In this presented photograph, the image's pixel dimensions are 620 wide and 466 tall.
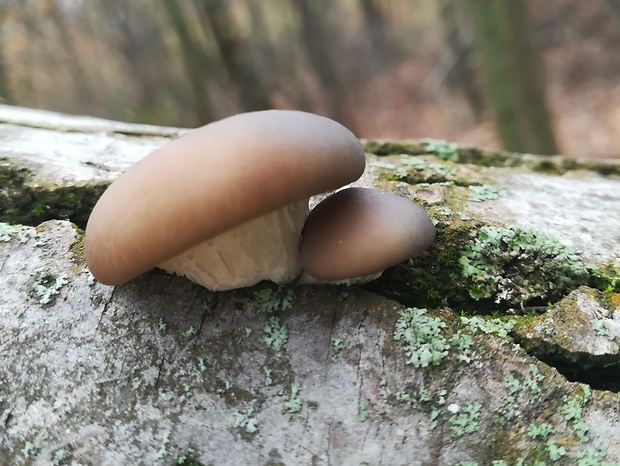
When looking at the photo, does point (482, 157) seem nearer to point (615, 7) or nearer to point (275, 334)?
point (275, 334)

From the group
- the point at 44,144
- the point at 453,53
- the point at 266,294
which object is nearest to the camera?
the point at 266,294

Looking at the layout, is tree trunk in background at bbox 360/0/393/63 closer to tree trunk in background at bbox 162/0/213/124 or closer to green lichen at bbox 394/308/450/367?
tree trunk in background at bbox 162/0/213/124

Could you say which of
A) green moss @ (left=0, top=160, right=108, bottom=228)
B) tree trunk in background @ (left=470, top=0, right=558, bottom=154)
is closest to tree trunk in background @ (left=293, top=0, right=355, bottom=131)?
tree trunk in background @ (left=470, top=0, right=558, bottom=154)

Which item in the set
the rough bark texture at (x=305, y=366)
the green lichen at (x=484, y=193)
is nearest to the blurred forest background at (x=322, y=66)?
the green lichen at (x=484, y=193)

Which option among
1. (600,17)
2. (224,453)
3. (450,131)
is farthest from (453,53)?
(224,453)

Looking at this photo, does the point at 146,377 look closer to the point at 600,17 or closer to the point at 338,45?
the point at 600,17

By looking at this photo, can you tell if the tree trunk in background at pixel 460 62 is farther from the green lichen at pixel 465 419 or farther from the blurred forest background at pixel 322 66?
the green lichen at pixel 465 419
